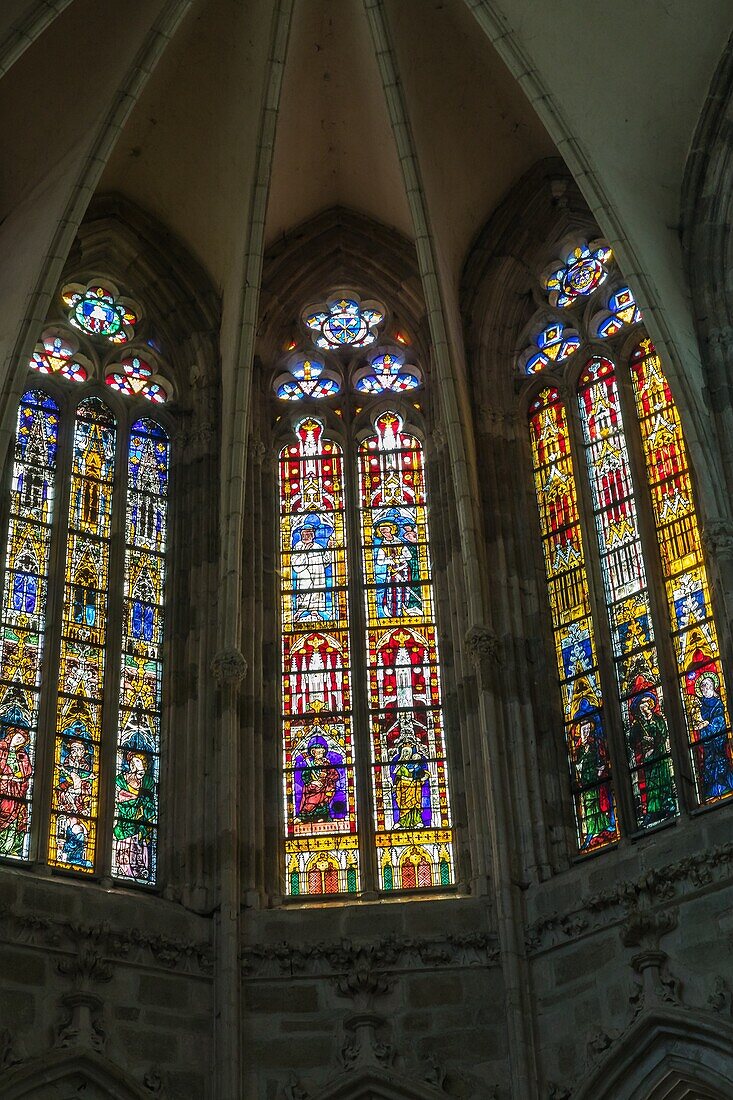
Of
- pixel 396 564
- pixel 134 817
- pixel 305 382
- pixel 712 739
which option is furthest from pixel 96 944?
pixel 305 382

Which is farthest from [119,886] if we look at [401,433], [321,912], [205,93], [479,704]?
[205,93]

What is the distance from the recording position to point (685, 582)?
17.5 m

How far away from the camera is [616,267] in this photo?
20.0 meters

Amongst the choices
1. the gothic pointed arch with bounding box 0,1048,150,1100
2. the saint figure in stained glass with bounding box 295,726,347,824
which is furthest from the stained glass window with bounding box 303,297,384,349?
the gothic pointed arch with bounding box 0,1048,150,1100

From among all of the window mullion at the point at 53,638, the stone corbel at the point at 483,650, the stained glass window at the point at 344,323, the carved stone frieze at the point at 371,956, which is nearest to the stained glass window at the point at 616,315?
the stained glass window at the point at 344,323

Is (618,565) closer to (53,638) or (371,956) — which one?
(371,956)

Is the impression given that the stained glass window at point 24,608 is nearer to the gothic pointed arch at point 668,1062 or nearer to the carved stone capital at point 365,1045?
the carved stone capital at point 365,1045

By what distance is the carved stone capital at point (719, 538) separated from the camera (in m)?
16.7

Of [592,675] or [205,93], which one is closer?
[592,675]

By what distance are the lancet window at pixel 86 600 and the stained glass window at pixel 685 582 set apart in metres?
4.90

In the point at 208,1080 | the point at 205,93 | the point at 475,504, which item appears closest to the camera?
the point at 208,1080

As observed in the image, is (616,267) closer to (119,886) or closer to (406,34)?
(406,34)

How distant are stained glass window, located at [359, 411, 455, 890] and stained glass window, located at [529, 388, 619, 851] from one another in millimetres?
1212

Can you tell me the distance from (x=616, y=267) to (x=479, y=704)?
5.34 metres
